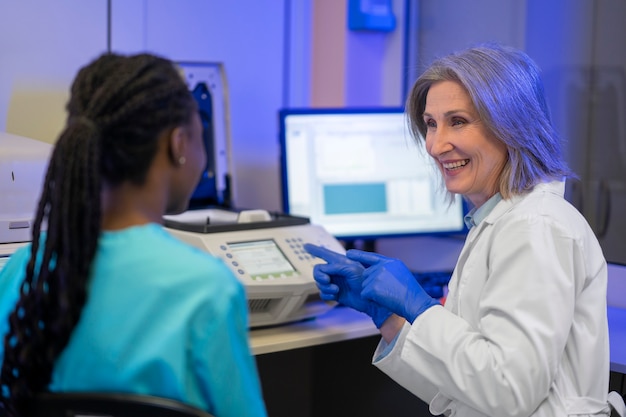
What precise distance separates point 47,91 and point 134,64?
1.12 m

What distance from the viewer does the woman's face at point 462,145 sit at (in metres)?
1.52

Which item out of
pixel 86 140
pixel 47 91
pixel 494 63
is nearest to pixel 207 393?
pixel 86 140

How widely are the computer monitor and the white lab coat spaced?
0.90m

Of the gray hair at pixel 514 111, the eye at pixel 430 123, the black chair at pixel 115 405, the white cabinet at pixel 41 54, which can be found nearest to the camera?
the black chair at pixel 115 405

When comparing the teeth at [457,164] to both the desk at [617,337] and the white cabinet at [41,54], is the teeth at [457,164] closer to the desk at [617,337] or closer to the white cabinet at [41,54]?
the desk at [617,337]

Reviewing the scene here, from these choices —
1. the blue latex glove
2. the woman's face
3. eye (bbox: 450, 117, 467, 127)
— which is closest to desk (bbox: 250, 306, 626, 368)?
the blue latex glove

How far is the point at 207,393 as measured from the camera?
1014 millimetres

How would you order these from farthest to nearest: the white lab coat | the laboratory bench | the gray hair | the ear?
the laboratory bench, the gray hair, the white lab coat, the ear

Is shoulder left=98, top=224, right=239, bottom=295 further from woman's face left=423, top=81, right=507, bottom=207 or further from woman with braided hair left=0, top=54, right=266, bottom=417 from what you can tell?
woman's face left=423, top=81, right=507, bottom=207

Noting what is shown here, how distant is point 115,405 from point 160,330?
0.33ft

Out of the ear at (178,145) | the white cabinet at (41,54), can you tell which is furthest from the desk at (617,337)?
the white cabinet at (41,54)

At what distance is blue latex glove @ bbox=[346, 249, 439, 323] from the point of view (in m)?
1.55

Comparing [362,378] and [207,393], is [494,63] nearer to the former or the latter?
[207,393]

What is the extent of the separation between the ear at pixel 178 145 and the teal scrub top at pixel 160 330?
0.33 feet
